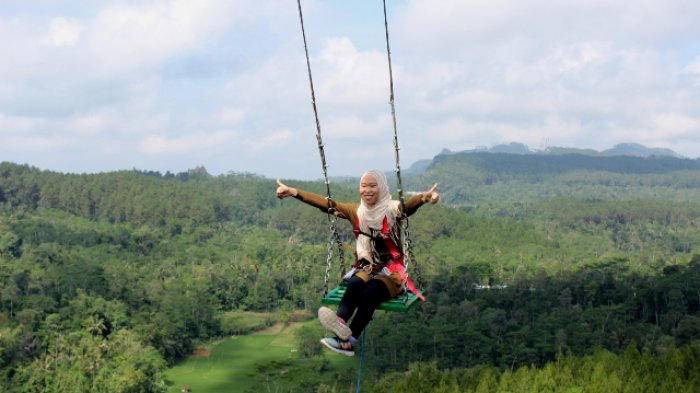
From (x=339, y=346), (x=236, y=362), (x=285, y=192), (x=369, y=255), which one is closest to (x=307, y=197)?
(x=285, y=192)

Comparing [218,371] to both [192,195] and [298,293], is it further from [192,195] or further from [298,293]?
[192,195]

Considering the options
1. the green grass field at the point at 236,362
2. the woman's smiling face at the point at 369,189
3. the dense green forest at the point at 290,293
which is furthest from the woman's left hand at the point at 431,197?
the green grass field at the point at 236,362

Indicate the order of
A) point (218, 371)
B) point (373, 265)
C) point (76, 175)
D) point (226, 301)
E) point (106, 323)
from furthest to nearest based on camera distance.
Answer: point (76, 175)
point (226, 301)
point (106, 323)
point (218, 371)
point (373, 265)

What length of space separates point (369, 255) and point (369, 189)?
0.91m

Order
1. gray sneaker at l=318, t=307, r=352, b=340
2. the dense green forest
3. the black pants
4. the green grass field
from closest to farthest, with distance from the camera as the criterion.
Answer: gray sneaker at l=318, t=307, r=352, b=340 < the black pants < the dense green forest < the green grass field

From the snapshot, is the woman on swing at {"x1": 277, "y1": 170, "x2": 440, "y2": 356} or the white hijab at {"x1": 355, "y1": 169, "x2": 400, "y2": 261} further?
the white hijab at {"x1": 355, "y1": 169, "x2": 400, "y2": 261}

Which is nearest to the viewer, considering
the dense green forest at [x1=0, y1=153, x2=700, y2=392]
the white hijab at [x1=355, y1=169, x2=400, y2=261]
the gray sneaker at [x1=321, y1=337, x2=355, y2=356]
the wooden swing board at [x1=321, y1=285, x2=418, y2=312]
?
the gray sneaker at [x1=321, y1=337, x2=355, y2=356]

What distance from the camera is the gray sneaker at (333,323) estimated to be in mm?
7484

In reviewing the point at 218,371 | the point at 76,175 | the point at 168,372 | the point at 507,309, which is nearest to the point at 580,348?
the point at 507,309

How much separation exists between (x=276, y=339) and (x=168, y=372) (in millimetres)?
12775

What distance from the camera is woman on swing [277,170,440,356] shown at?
772cm

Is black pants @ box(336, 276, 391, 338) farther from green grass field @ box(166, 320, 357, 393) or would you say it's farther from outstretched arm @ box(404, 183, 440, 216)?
green grass field @ box(166, 320, 357, 393)

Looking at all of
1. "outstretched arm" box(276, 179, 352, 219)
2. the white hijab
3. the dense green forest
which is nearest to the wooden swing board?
the dense green forest

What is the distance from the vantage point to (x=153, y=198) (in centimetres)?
10900
